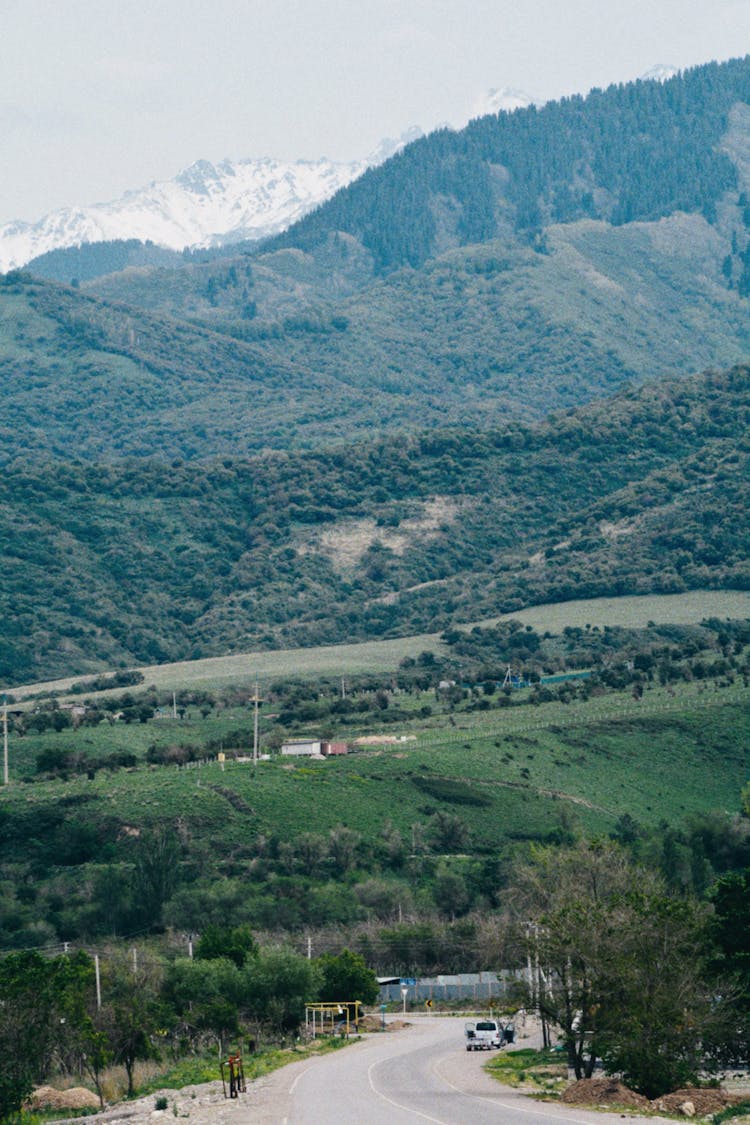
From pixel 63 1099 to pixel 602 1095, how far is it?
19136 millimetres

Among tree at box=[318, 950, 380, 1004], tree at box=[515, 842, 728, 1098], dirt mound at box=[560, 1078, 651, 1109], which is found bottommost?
tree at box=[318, 950, 380, 1004]

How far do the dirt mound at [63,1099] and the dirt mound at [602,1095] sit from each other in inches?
621

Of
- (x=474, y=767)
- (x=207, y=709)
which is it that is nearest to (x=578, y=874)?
(x=474, y=767)

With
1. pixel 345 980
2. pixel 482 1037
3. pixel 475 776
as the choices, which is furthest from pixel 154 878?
pixel 482 1037

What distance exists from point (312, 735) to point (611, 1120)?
377 feet

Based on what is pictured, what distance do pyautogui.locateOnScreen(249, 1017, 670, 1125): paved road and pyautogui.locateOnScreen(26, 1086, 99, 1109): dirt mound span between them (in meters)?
5.54

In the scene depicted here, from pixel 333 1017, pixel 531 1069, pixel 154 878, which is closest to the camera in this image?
pixel 531 1069

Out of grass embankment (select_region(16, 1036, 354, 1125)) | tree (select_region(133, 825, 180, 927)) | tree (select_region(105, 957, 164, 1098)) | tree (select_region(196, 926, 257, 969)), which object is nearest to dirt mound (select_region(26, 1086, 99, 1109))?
grass embankment (select_region(16, 1036, 354, 1125))

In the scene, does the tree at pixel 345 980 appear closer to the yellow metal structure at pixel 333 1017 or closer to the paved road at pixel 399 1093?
the yellow metal structure at pixel 333 1017

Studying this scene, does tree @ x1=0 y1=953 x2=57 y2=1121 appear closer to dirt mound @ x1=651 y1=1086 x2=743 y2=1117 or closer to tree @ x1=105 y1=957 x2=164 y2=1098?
tree @ x1=105 y1=957 x2=164 y2=1098

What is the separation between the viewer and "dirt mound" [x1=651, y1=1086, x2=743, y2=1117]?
47.3 meters

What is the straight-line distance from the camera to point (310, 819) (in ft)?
408

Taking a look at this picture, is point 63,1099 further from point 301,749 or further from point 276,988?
point 301,749

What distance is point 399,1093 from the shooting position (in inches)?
2024
